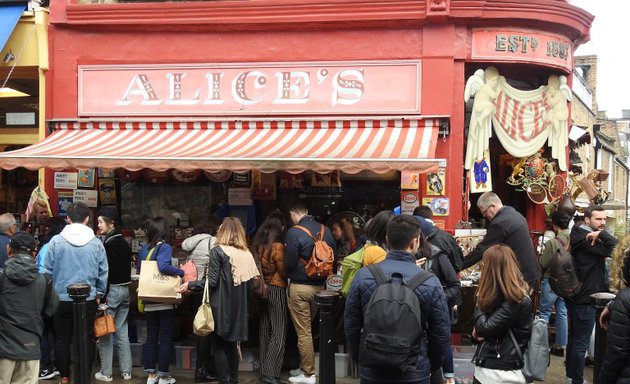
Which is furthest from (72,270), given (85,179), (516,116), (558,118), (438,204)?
(558,118)

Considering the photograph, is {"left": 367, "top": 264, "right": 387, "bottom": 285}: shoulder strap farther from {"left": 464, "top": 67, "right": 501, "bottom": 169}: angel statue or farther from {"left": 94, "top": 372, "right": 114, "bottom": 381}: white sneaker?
{"left": 464, "top": 67, "right": 501, "bottom": 169}: angel statue

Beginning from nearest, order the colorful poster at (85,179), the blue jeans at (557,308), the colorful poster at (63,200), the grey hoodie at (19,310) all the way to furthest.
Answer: the grey hoodie at (19,310) < the blue jeans at (557,308) < the colorful poster at (63,200) < the colorful poster at (85,179)

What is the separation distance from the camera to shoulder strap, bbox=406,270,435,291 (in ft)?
13.8

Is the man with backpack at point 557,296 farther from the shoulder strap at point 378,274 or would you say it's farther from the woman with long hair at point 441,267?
the shoulder strap at point 378,274

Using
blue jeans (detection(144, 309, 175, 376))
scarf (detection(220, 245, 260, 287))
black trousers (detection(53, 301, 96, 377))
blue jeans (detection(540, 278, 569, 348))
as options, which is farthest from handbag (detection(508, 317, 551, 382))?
black trousers (detection(53, 301, 96, 377))

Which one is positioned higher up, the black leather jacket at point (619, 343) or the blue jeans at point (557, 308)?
the black leather jacket at point (619, 343)

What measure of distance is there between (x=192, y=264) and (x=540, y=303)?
4.47m

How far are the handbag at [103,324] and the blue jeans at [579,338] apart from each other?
15.7 feet

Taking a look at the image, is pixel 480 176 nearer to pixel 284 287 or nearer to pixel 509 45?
pixel 509 45

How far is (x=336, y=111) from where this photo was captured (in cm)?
959

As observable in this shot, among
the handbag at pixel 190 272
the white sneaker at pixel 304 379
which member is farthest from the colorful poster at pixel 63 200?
the white sneaker at pixel 304 379

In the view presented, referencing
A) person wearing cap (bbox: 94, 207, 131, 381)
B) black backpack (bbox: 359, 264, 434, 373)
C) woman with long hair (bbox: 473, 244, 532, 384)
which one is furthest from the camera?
person wearing cap (bbox: 94, 207, 131, 381)

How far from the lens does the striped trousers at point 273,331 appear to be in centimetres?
727

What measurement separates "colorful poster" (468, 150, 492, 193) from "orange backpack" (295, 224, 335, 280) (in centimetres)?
334
